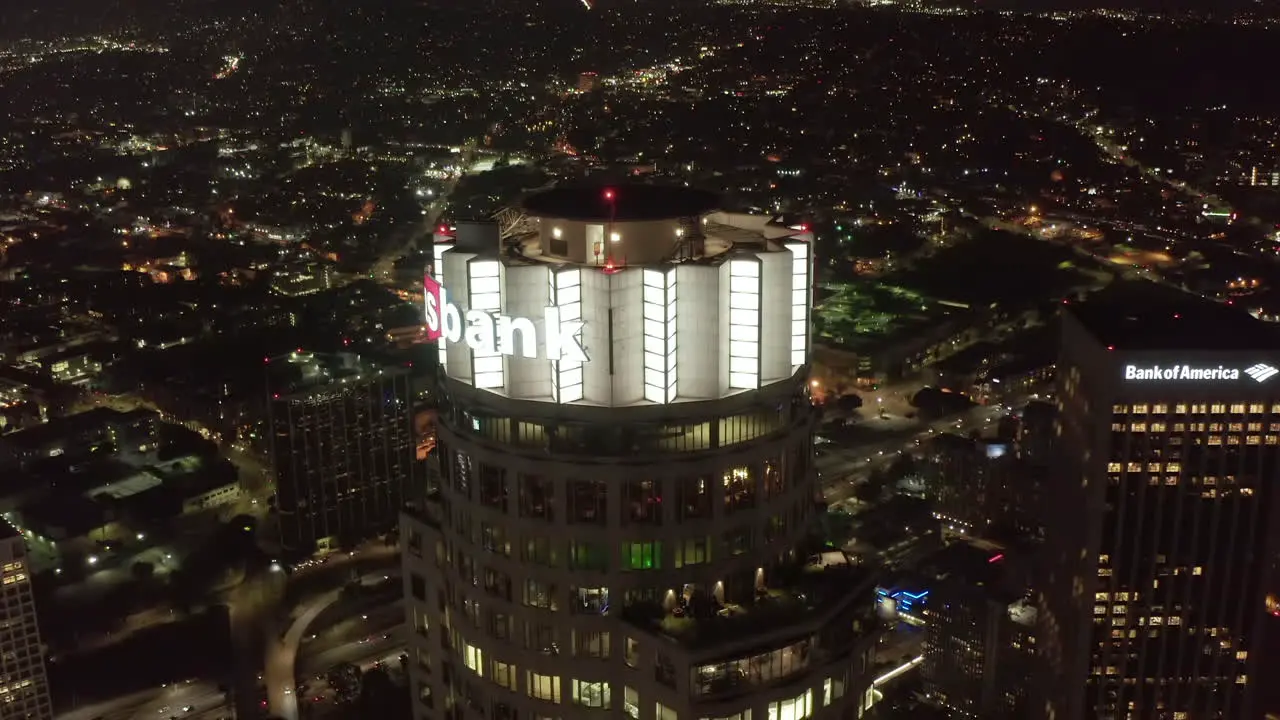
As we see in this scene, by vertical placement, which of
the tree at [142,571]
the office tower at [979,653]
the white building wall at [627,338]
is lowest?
the office tower at [979,653]

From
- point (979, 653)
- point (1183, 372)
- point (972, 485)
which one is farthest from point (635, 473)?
point (972, 485)

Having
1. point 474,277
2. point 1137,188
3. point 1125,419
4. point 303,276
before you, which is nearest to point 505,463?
point 474,277

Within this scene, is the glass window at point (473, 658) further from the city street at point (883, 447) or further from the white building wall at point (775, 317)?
the city street at point (883, 447)

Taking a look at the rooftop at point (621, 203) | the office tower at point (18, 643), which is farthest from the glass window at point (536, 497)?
the office tower at point (18, 643)

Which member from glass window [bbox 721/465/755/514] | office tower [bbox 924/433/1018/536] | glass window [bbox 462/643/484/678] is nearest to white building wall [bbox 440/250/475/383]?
glass window [bbox 721/465/755/514]

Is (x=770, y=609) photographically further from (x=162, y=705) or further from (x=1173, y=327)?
(x=162, y=705)

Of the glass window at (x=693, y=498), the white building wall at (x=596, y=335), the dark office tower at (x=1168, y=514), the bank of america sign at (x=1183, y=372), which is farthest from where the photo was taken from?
the dark office tower at (x=1168, y=514)
